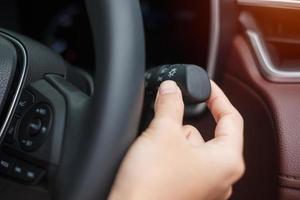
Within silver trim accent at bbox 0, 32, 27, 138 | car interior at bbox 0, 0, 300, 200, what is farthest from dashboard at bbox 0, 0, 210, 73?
silver trim accent at bbox 0, 32, 27, 138

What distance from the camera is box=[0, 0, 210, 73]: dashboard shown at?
89 cm

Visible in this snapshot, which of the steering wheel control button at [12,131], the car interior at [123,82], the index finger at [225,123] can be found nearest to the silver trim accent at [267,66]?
the car interior at [123,82]

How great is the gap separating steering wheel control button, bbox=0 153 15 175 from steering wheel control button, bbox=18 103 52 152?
0.07 ft

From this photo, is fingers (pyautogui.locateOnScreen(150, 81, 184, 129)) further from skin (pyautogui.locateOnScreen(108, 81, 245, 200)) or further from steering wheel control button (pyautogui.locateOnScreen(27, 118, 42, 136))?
steering wheel control button (pyautogui.locateOnScreen(27, 118, 42, 136))

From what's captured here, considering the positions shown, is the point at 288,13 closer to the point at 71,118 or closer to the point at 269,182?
the point at 269,182

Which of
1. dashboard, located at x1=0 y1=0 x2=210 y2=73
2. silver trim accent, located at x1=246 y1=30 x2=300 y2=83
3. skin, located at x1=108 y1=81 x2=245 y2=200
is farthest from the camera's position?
dashboard, located at x1=0 y1=0 x2=210 y2=73

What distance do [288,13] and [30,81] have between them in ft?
1.39

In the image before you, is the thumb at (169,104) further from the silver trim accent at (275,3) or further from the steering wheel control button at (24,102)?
the silver trim accent at (275,3)

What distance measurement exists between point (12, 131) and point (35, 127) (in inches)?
1.2

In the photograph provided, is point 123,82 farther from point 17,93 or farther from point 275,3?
point 275,3

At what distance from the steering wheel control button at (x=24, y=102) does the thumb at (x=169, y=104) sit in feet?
0.42

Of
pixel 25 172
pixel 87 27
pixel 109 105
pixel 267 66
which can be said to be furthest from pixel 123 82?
pixel 87 27

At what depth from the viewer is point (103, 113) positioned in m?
0.46

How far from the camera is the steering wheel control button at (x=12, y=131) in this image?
0.54 meters
